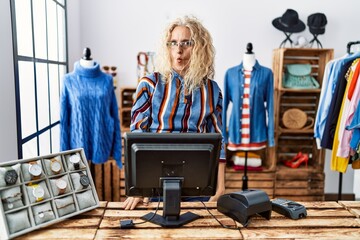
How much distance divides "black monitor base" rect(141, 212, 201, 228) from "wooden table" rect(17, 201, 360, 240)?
0.02 m

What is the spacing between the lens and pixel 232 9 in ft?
13.1

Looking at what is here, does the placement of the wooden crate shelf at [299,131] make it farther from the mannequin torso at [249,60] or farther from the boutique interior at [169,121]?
the mannequin torso at [249,60]

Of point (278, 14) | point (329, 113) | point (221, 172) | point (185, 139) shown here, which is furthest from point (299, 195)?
point (185, 139)

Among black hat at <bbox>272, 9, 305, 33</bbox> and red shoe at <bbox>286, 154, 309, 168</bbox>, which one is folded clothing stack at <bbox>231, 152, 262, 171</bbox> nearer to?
red shoe at <bbox>286, 154, 309, 168</bbox>

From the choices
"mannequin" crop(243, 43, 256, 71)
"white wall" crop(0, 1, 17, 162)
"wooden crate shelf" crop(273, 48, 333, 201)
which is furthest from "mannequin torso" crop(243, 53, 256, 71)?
"white wall" crop(0, 1, 17, 162)

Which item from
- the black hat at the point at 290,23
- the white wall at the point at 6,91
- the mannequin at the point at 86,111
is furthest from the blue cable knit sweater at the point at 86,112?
the black hat at the point at 290,23

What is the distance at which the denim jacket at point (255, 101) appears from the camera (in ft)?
11.4

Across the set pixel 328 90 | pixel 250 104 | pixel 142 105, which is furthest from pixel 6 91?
pixel 328 90

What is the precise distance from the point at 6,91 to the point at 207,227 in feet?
4.35

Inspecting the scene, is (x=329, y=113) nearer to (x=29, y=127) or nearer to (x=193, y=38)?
(x=193, y=38)

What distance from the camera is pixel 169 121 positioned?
180 cm

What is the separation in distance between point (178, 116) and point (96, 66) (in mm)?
1319

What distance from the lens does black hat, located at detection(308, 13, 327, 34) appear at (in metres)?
3.81

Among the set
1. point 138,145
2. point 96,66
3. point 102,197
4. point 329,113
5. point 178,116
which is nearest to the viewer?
point 138,145
